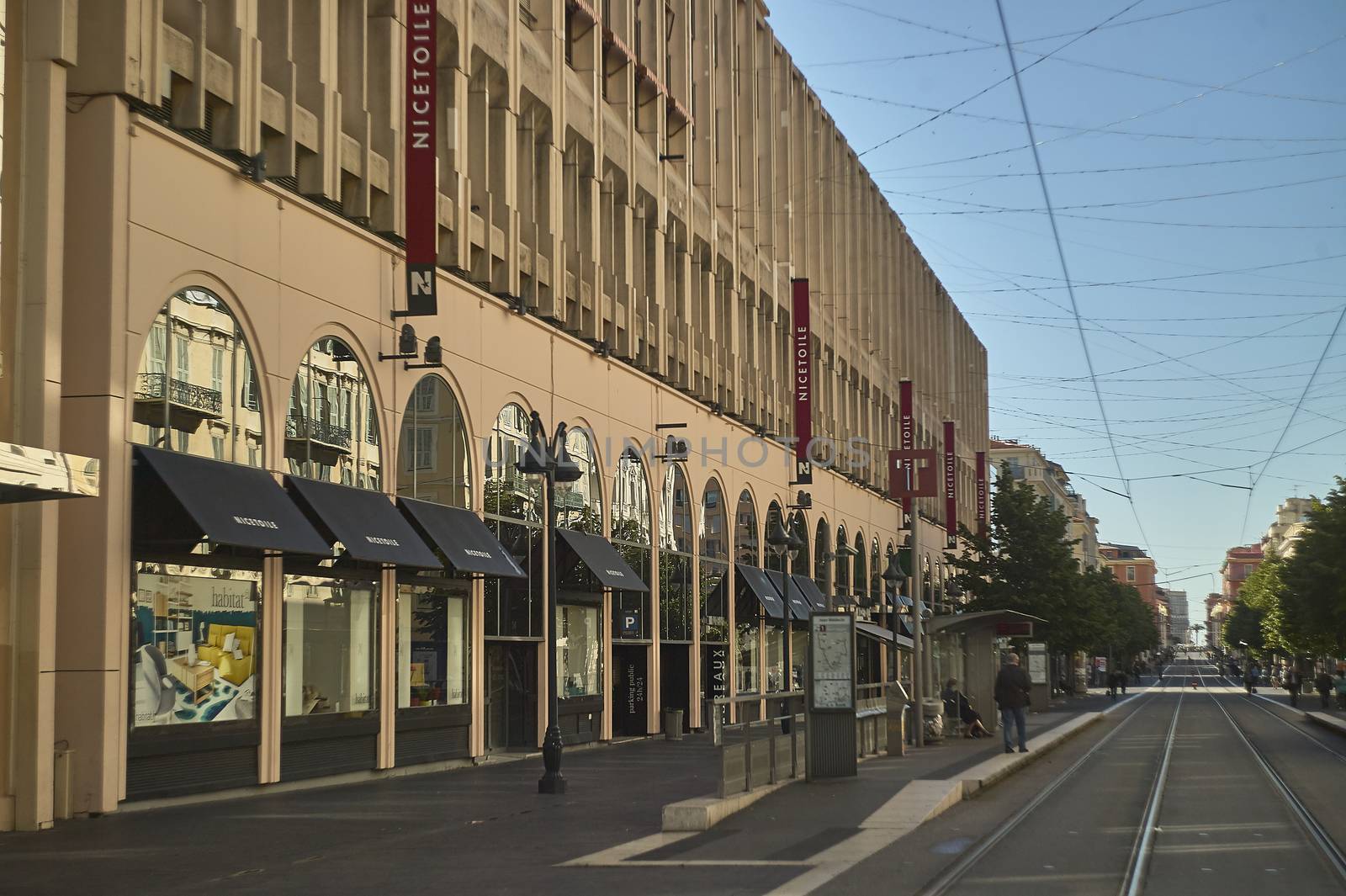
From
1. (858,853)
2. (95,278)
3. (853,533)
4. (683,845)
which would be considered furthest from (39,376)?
(853,533)

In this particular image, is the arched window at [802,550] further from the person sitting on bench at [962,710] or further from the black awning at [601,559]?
the black awning at [601,559]

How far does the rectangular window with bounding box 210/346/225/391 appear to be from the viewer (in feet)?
65.9

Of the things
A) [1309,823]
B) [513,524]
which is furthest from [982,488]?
[1309,823]

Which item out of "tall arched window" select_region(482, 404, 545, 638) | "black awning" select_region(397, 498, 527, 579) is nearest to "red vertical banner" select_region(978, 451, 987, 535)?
"tall arched window" select_region(482, 404, 545, 638)

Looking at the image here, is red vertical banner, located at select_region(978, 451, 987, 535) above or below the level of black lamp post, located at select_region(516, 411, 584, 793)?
above

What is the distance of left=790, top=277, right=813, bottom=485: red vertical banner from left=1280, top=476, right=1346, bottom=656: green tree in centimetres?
1542

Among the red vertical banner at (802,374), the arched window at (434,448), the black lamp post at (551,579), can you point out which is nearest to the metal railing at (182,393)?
the black lamp post at (551,579)

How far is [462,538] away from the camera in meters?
26.0

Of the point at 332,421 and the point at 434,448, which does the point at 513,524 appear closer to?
the point at 434,448

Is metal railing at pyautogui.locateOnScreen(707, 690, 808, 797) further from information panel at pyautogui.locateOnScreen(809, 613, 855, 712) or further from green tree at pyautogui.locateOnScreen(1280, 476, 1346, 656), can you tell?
green tree at pyautogui.locateOnScreen(1280, 476, 1346, 656)

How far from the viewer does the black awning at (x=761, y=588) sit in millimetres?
44906

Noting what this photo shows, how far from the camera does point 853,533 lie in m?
62.5

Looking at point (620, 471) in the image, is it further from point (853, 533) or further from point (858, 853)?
point (853, 533)

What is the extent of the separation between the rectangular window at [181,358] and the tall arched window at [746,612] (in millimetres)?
25886
